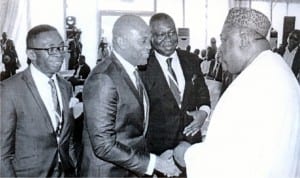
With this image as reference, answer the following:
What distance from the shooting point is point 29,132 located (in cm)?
102

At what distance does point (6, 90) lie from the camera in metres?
0.98

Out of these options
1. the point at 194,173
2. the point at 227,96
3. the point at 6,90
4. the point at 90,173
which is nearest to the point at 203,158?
the point at 194,173

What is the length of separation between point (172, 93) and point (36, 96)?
0.44 m

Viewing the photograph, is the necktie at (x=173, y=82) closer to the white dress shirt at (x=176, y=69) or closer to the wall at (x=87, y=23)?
the white dress shirt at (x=176, y=69)

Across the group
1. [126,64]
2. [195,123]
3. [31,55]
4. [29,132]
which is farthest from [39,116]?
[195,123]

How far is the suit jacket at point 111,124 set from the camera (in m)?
0.93

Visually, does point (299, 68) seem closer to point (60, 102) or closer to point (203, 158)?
point (203, 158)

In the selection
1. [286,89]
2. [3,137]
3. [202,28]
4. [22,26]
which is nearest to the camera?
[286,89]

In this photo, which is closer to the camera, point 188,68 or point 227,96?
point 227,96

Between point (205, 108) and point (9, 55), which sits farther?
point (205, 108)

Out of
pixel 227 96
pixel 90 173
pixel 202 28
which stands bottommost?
pixel 90 173

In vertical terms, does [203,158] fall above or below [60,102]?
below

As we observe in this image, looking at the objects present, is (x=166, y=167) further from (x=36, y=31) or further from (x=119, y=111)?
(x=36, y=31)

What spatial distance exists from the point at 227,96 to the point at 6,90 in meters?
0.58
